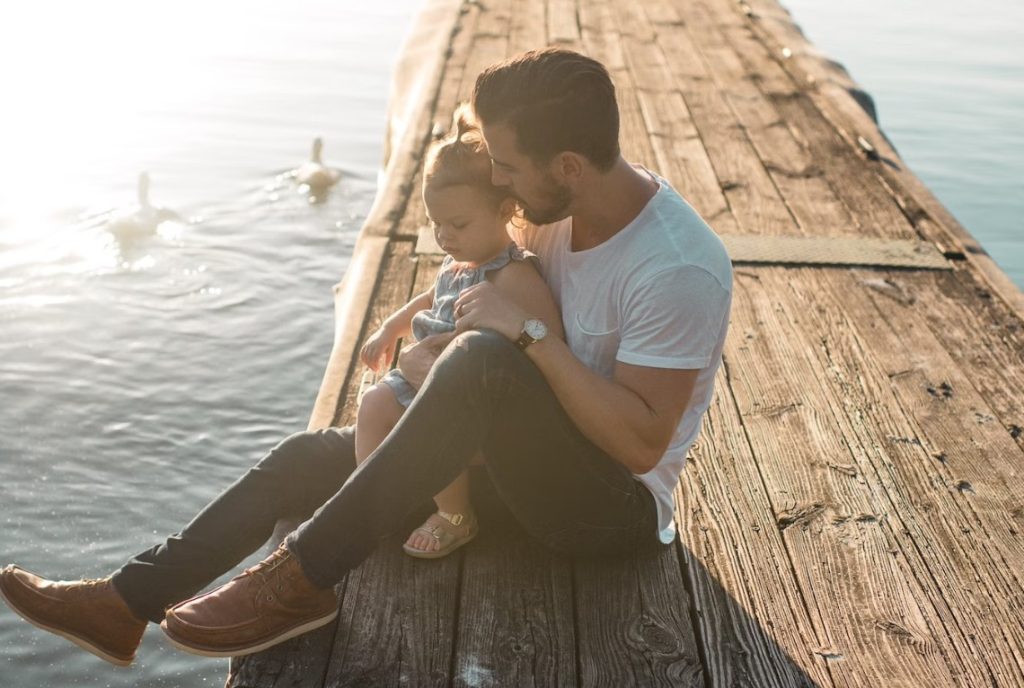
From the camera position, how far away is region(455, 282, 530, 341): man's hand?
2850mm

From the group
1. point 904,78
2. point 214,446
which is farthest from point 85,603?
point 904,78

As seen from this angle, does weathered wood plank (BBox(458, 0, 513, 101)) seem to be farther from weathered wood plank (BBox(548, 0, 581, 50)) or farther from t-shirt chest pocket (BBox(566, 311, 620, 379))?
t-shirt chest pocket (BBox(566, 311, 620, 379))

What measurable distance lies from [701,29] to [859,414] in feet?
20.9

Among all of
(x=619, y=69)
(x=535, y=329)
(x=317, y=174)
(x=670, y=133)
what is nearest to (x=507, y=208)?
(x=535, y=329)

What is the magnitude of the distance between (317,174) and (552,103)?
8124 mm

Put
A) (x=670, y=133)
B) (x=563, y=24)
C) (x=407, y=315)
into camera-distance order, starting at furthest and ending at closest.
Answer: (x=563, y=24), (x=670, y=133), (x=407, y=315)

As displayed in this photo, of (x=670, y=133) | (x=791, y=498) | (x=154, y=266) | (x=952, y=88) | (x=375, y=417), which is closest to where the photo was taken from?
(x=375, y=417)

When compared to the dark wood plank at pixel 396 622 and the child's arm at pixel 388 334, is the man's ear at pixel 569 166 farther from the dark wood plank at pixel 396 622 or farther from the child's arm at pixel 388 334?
the dark wood plank at pixel 396 622

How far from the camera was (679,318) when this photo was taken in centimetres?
273

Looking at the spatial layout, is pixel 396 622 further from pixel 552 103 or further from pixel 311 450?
pixel 552 103

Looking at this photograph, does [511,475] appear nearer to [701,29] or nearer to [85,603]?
[85,603]

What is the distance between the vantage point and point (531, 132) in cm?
276

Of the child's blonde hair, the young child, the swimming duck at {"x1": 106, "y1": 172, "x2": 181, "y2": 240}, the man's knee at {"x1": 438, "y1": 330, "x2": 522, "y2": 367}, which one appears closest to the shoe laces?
the young child

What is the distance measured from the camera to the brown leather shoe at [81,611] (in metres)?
2.92
